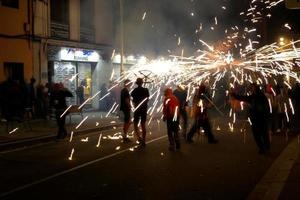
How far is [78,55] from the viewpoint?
25.8 meters

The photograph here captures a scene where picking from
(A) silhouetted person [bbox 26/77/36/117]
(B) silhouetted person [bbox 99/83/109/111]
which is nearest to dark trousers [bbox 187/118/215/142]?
(A) silhouetted person [bbox 26/77/36/117]

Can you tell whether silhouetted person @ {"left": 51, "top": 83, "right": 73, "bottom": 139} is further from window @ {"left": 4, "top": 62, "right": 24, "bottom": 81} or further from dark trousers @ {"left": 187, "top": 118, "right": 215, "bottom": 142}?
window @ {"left": 4, "top": 62, "right": 24, "bottom": 81}

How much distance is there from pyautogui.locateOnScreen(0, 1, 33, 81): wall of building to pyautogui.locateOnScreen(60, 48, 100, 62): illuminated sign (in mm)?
2666

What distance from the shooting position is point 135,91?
44.5ft

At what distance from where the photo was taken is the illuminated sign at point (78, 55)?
971 inches

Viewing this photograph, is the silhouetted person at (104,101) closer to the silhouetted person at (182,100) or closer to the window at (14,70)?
the window at (14,70)

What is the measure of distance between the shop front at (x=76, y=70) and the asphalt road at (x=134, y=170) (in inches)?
406

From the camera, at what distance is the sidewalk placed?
14.3 meters

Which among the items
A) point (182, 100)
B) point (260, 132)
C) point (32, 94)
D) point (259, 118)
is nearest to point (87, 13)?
point (32, 94)

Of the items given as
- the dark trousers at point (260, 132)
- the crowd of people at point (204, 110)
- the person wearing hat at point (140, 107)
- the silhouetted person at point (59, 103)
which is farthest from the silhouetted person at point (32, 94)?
the dark trousers at point (260, 132)

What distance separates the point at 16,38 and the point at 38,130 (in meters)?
5.61

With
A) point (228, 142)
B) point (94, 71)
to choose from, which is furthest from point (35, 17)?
point (228, 142)

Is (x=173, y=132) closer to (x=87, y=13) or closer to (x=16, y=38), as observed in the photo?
(x=16, y=38)

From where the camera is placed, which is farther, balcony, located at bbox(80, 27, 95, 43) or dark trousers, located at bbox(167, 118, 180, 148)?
Answer: balcony, located at bbox(80, 27, 95, 43)
